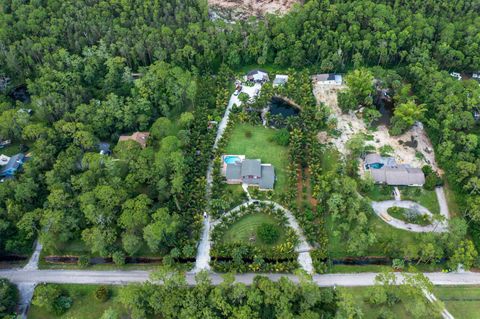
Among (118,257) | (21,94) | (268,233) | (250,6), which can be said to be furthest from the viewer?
(250,6)

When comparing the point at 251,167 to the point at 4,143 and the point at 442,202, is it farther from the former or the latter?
the point at 4,143

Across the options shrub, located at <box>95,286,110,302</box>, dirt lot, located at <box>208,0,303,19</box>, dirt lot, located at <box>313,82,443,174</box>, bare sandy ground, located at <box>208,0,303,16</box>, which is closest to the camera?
shrub, located at <box>95,286,110,302</box>

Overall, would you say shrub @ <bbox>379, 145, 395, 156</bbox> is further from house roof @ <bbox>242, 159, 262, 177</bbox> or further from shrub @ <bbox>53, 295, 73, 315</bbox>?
shrub @ <bbox>53, 295, 73, 315</bbox>

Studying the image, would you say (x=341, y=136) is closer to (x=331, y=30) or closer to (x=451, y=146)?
(x=451, y=146)

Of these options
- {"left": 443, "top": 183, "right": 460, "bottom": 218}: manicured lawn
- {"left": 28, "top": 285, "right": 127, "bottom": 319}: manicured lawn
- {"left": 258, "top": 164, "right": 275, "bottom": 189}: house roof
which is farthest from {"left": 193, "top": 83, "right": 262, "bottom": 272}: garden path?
{"left": 443, "top": 183, "right": 460, "bottom": 218}: manicured lawn

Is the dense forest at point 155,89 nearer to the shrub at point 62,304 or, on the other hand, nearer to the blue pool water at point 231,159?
the blue pool water at point 231,159

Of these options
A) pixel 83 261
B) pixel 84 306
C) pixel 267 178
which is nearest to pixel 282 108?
pixel 267 178

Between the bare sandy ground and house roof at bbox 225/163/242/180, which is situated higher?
the bare sandy ground
